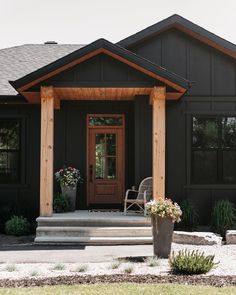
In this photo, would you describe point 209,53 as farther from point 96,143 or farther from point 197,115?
point 96,143

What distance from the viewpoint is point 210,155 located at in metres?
13.8

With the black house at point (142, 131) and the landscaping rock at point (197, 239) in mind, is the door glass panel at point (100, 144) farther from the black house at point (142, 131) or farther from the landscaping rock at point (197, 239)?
the landscaping rock at point (197, 239)

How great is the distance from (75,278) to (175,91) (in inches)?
A: 245

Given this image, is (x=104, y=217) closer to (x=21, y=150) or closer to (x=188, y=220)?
(x=188, y=220)

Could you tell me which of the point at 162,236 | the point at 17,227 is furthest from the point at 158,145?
the point at 17,227

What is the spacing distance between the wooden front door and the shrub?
2.45 m

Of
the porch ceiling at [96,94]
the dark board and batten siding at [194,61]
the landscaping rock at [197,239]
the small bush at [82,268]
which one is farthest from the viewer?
the dark board and batten siding at [194,61]

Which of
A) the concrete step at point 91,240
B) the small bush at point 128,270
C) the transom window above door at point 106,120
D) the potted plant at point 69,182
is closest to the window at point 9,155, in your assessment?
the potted plant at point 69,182

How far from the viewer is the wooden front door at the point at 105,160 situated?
1448 centimetres

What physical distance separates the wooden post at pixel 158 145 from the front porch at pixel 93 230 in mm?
794

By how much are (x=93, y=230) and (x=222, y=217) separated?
10.9 ft

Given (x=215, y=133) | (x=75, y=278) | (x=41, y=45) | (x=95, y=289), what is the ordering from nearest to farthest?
(x=95, y=289) < (x=75, y=278) < (x=215, y=133) < (x=41, y=45)

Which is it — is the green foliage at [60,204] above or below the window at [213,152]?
below

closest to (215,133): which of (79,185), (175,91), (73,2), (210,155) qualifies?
(210,155)
